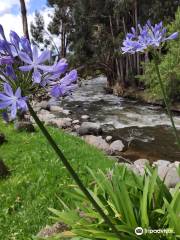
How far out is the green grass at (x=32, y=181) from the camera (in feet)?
16.6

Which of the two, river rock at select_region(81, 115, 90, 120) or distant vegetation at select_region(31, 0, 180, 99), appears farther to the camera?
distant vegetation at select_region(31, 0, 180, 99)

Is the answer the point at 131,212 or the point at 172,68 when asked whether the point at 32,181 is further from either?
the point at 172,68

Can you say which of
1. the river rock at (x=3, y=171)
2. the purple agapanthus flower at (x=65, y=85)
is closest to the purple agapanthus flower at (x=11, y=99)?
the purple agapanthus flower at (x=65, y=85)

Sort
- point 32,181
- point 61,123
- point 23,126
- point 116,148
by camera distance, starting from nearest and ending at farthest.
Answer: point 32,181 → point 23,126 → point 116,148 → point 61,123

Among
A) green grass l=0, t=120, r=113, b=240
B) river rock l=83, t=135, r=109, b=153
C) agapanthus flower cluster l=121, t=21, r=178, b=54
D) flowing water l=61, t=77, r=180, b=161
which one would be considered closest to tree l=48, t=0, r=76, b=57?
flowing water l=61, t=77, r=180, b=161

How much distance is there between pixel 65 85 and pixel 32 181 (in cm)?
479

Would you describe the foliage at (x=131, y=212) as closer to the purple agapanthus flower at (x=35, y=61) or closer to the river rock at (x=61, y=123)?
the purple agapanthus flower at (x=35, y=61)

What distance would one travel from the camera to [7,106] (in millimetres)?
1772

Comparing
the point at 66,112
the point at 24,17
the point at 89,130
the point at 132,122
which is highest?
the point at 24,17

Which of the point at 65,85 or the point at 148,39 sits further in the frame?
the point at 148,39

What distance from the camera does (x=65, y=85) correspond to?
6.21ft

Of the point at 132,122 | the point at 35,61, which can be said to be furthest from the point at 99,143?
the point at 35,61

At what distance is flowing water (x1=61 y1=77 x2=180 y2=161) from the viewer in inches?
487

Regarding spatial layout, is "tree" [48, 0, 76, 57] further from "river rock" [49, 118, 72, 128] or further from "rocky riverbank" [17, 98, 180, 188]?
"river rock" [49, 118, 72, 128]
